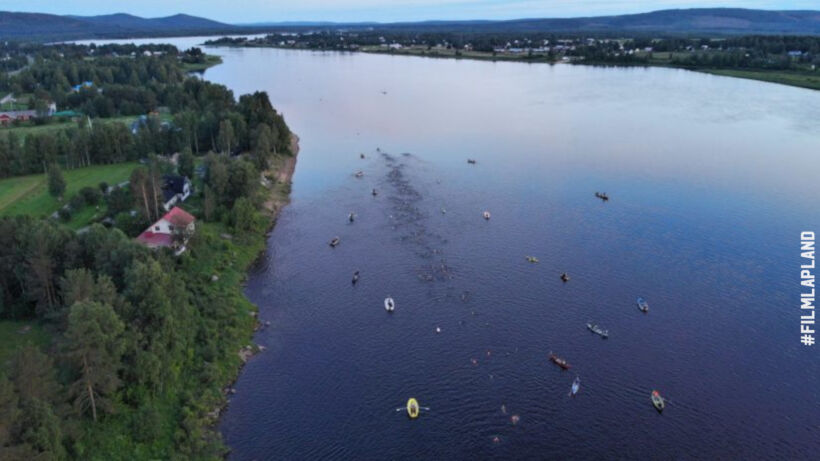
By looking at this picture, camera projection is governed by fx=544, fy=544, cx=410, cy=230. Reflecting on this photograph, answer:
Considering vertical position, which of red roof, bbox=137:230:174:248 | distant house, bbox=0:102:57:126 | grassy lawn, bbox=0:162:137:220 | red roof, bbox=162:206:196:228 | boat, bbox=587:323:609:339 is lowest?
boat, bbox=587:323:609:339

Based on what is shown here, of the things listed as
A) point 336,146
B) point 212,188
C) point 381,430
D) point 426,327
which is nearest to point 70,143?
point 212,188

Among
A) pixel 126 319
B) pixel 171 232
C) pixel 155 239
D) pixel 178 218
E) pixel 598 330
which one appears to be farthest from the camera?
pixel 171 232

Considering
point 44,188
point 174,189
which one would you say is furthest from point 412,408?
point 44,188

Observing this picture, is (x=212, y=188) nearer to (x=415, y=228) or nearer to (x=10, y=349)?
(x=415, y=228)

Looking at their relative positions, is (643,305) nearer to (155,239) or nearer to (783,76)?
(155,239)

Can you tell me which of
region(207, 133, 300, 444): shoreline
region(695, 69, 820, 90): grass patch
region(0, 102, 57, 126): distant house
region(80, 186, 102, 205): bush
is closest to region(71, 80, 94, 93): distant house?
region(0, 102, 57, 126): distant house

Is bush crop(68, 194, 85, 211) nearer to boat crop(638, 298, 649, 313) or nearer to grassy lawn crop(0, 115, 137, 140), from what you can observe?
grassy lawn crop(0, 115, 137, 140)
